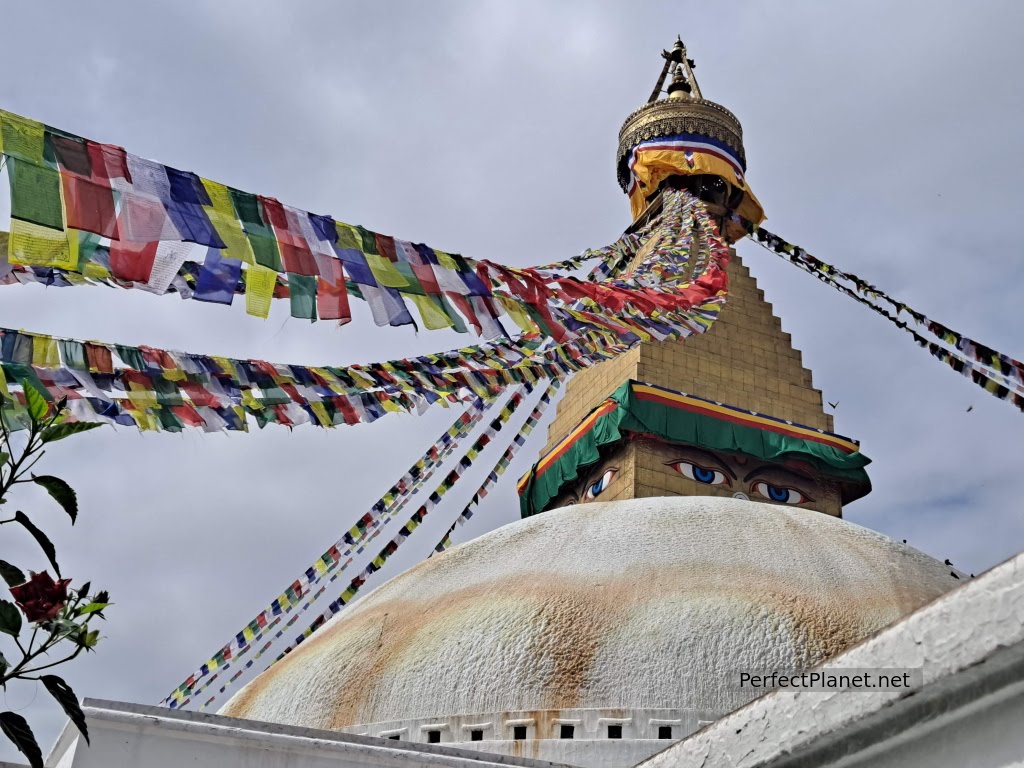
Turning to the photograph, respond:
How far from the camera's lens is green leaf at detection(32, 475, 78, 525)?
7.35 ft

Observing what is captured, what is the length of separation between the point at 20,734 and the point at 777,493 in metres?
10.6

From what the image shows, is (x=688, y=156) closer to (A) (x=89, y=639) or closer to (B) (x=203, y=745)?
(B) (x=203, y=745)

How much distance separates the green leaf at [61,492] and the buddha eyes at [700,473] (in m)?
9.79

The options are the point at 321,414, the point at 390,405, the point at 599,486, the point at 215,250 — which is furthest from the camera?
the point at 599,486

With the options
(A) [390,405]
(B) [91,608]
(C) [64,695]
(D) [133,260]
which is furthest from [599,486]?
(C) [64,695]

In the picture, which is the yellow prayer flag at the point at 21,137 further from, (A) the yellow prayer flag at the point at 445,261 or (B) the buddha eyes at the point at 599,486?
(B) the buddha eyes at the point at 599,486

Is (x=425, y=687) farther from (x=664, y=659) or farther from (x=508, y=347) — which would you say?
(x=508, y=347)

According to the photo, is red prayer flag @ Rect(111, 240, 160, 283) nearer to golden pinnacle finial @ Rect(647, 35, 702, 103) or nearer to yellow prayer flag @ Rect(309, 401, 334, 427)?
yellow prayer flag @ Rect(309, 401, 334, 427)

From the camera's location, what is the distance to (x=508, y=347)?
7.11m

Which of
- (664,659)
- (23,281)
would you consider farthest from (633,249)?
(23,281)

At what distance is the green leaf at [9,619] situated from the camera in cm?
213

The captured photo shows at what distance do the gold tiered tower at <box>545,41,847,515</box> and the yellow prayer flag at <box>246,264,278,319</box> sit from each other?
7142mm

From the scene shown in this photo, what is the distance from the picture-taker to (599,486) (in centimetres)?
1214

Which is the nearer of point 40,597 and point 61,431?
point 40,597
